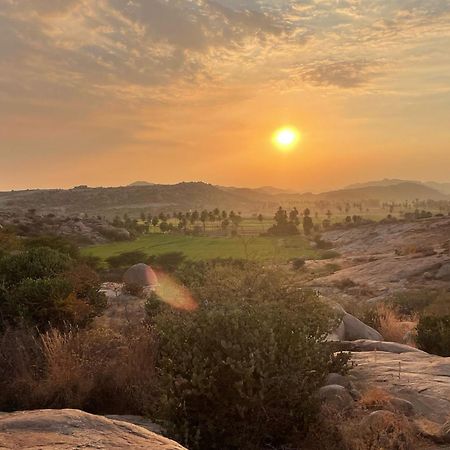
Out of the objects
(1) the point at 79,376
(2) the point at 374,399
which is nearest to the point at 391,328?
(2) the point at 374,399

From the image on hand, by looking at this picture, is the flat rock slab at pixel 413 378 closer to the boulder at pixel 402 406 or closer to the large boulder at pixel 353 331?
the boulder at pixel 402 406

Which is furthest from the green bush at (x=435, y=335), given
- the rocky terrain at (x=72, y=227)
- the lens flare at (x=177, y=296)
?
the rocky terrain at (x=72, y=227)

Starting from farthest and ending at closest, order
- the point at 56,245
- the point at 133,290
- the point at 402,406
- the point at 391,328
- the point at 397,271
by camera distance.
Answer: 1. the point at 397,271
2. the point at 56,245
3. the point at 133,290
4. the point at 391,328
5. the point at 402,406

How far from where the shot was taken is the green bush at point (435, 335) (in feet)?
42.5

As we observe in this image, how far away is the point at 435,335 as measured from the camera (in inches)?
521

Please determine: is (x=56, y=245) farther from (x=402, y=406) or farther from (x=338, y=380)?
(x=402, y=406)

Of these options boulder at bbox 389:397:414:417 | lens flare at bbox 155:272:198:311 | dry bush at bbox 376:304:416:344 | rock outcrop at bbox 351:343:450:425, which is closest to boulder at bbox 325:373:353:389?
rock outcrop at bbox 351:343:450:425

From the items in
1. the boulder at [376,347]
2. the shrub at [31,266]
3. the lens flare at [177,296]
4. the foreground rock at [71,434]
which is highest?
the shrub at [31,266]

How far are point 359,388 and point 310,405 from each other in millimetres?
1829

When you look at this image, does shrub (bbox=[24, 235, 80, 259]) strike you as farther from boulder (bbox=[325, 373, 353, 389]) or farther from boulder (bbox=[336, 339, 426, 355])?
boulder (bbox=[325, 373, 353, 389])

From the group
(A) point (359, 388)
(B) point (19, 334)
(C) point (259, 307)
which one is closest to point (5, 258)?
(B) point (19, 334)

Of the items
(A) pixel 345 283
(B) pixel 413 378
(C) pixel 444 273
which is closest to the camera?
(B) pixel 413 378

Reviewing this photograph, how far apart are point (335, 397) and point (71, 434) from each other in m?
4.31

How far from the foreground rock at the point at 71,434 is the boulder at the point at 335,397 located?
3289mm
